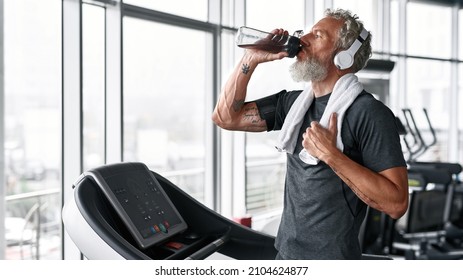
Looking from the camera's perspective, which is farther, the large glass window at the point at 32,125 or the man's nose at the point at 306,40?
the large glass window at the point at 32,125

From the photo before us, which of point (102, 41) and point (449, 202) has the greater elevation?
point (102, 41)

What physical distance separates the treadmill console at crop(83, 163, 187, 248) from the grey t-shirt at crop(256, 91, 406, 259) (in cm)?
29

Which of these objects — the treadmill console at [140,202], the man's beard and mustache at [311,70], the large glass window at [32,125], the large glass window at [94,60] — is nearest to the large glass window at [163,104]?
the large glass window at [32,125]

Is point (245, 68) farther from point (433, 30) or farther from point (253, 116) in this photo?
point (433, 30)

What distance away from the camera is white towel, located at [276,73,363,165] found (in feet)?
3.95

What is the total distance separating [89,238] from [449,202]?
368 centimetres

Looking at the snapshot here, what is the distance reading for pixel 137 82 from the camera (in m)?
8.84

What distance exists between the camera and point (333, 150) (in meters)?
1.13

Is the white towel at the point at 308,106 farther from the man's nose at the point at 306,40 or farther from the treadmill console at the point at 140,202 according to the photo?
the treadmill console at the point at 140,202

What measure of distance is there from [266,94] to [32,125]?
507 centimetres

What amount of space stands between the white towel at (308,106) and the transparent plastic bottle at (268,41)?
118 millimetres

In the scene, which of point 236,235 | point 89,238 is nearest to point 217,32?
point 236,235

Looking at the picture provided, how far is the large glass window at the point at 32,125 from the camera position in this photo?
2217mm

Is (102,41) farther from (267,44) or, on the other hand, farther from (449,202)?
(449,202)
